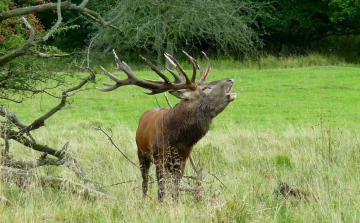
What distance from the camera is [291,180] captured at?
8.74 m

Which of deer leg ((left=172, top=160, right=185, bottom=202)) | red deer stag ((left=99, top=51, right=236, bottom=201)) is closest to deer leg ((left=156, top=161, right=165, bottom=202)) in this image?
red deer stag ((left=99, top=51, right=236, bottom=201))

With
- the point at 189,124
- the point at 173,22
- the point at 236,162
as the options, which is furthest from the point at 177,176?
the point at 173,22

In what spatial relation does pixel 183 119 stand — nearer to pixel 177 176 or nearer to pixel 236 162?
pixel 177 176

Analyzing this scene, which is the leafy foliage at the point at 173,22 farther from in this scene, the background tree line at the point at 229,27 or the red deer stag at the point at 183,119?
the red deer stag at the point at 183,119

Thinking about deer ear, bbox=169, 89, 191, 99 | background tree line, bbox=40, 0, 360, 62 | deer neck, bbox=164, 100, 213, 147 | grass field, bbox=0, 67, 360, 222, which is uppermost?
background tree line, bbox=40, 0, 360, 62

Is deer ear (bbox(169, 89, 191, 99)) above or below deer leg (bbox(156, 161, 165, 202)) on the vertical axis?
above

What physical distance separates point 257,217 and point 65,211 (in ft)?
6.55

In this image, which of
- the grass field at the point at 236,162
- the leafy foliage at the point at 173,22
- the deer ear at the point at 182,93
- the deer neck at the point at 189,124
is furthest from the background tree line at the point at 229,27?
the deer neck at the point at 189,124

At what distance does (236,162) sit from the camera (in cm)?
1077

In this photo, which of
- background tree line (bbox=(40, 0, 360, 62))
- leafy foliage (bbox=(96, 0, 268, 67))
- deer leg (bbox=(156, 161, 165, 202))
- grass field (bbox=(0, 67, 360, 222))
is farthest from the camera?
background tree line (bbox=(40, 0, 360, 62))

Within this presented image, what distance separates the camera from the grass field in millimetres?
6477

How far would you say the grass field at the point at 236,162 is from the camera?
6.48m

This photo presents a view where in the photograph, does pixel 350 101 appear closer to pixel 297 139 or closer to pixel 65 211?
pixel 297 139

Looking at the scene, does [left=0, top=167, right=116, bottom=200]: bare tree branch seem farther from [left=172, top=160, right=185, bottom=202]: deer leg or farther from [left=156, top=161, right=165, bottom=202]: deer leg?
[left=172, top=160, right=185, bottom=202]: deer leg
